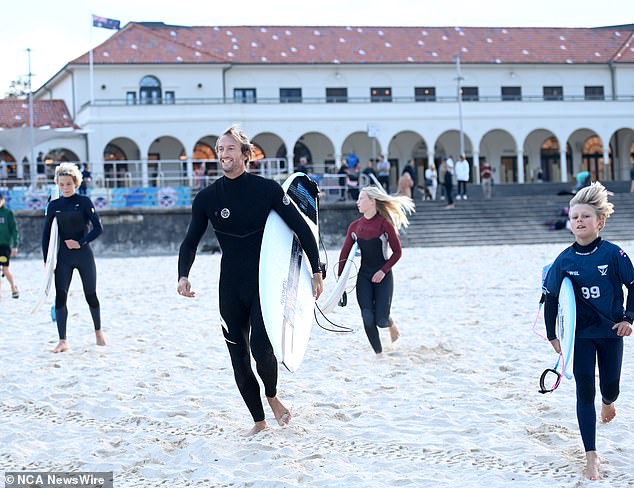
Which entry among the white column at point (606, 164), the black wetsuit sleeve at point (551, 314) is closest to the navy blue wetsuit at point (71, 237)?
the black wetsuit sleeve at point (551, 314)

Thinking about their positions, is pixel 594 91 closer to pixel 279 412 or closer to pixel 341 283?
pixel 341 283

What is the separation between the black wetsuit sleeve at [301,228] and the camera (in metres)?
5.87


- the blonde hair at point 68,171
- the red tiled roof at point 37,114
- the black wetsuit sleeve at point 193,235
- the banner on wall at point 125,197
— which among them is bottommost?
the black wetsuit sleeve at point 193,235

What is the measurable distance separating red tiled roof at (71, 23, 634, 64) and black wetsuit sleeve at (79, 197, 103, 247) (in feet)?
130

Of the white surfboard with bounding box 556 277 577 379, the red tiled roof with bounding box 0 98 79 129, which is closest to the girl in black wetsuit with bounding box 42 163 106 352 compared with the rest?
the white surfboard with bounding box 556 277 577 379

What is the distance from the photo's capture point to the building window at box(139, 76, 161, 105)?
48312mm

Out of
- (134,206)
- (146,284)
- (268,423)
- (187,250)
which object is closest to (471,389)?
(268,423)

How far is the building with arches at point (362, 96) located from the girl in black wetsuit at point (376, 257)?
120 ft

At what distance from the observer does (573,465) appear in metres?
5.09

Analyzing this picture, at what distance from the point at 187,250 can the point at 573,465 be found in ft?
8.71

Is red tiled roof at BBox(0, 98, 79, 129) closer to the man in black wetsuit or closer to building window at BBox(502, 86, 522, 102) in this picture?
building window at BBox(502, 86, 522, 102)

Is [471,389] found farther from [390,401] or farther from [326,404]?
[326,404]

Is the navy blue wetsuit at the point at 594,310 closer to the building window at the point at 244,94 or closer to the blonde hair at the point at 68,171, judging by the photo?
the blonde hair at the point at 68,171

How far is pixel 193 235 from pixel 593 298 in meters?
2.47
